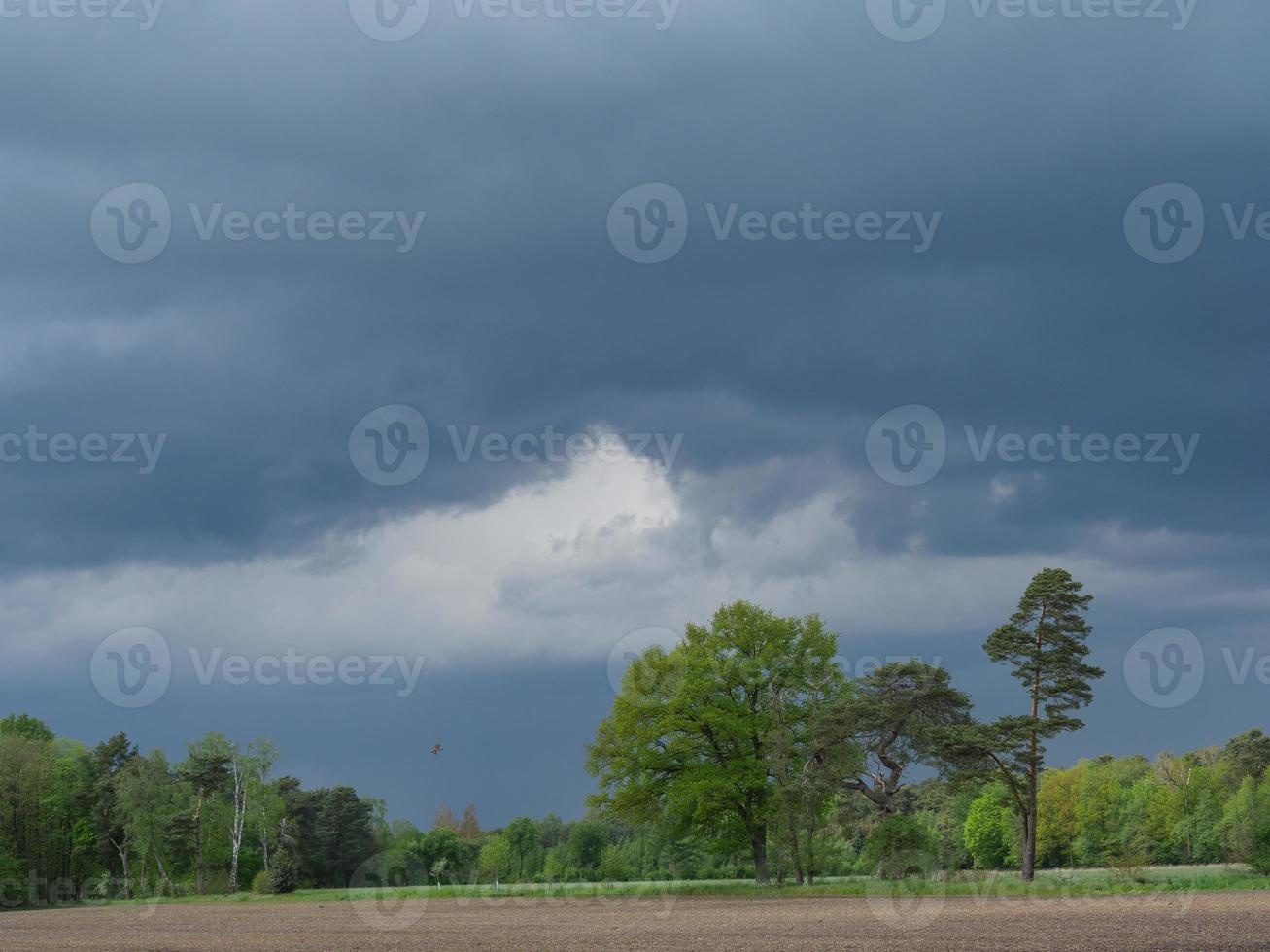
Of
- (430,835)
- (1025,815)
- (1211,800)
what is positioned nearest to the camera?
(1025,815)

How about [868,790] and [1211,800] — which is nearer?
[868,790]

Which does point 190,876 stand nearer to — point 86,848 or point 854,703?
point 86,848

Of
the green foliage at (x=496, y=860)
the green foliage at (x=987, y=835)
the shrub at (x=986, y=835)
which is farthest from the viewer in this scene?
the shrub at (x=986, y=835)

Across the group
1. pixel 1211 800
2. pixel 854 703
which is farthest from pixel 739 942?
pixel 1211 800

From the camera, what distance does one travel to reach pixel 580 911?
5434 centimetres

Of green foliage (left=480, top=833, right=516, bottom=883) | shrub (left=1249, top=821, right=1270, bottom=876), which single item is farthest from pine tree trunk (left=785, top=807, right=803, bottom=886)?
green foliage (left=480, top=833, right=516, bottom=883)

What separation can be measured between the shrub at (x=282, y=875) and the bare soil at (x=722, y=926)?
113 ft

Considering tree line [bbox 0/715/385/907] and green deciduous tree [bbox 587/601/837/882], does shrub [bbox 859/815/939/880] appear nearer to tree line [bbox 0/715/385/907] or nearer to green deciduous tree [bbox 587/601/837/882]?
green deciduous tree [bbox 587/601/837/882]

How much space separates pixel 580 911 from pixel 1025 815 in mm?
25847

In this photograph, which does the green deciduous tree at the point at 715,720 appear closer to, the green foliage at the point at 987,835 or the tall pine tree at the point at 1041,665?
the tall pine tree at the point at 1041,665

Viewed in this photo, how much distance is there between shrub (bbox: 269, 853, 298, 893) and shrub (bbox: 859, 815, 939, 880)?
188 feet

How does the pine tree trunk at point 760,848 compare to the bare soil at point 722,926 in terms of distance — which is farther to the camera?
the pine tree trunk at point 760,848

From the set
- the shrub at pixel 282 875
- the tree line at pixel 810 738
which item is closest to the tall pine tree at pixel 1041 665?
the tree line at pixel 810 738

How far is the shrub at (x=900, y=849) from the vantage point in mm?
60531
